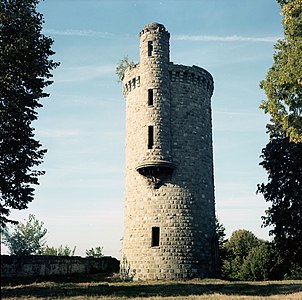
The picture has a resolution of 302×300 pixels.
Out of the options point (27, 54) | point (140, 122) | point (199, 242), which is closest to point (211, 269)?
point (199, 242)

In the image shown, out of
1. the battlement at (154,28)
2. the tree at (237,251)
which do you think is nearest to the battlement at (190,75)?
the battlement at (154,28)

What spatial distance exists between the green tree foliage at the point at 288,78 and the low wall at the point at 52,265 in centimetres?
1932

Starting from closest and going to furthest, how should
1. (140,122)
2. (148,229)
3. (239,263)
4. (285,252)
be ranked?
1. (148,229)
2. (140,122)
3. (285,252)
4. (239,263)

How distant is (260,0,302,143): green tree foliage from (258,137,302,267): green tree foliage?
30.9ft

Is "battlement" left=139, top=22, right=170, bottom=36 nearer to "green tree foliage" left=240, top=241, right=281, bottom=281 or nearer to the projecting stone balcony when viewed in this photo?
the projecting stone balcony

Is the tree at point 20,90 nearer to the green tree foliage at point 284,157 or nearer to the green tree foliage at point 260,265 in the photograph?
the green tree foliage at point 284,157

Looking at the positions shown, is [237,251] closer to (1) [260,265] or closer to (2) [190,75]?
(1) [260,265]

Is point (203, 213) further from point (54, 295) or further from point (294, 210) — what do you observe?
point (54, 295)

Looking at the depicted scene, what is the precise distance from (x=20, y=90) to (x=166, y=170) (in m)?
11.2

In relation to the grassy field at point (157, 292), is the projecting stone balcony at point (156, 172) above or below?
above

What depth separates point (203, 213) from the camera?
90.6 feet

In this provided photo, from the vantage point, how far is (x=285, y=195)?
31.1m

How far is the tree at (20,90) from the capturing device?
19.3m

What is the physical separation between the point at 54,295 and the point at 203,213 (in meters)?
13.0
